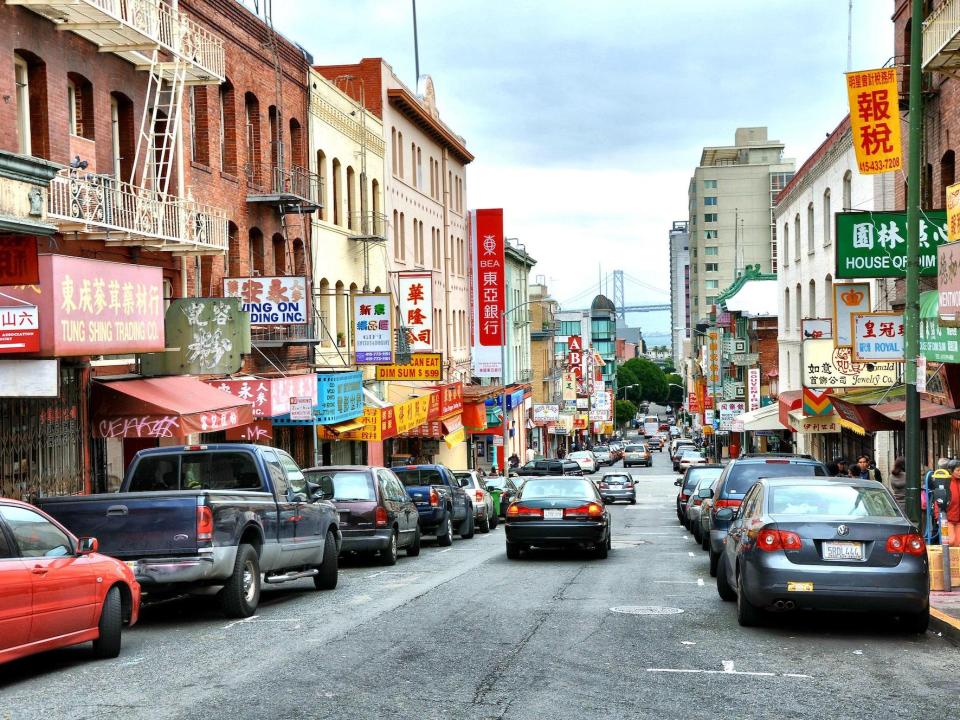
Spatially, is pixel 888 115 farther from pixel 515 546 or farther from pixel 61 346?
pixel 61 346

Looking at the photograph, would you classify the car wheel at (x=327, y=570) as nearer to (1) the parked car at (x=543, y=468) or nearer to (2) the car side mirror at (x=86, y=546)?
(2) the car side mirror at (x=86, y=546)

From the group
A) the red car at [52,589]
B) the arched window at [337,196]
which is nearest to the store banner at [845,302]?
the arched window at [337,196]

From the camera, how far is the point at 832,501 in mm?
12172

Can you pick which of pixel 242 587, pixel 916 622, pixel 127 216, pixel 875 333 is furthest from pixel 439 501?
pixel 916 622

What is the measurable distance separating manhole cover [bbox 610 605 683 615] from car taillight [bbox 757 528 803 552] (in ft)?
6.81

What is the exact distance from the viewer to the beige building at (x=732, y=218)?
148 meters

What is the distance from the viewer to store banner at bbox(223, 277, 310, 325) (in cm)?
2764

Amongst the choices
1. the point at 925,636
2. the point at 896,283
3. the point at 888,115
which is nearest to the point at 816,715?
the point at 925,636

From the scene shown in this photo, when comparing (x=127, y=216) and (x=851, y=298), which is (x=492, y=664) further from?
(x=851, y=298)

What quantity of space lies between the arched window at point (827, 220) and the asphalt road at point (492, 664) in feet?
91.8

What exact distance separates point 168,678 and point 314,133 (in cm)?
2779

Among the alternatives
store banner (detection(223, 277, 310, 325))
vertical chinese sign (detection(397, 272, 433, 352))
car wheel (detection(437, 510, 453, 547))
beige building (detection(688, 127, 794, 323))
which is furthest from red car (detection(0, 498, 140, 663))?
beige building (detection(688, 127, 794, 323))

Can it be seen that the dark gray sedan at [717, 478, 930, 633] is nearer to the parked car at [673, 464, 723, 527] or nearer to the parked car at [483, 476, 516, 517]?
the parked car at [673, 464, 723, 527]

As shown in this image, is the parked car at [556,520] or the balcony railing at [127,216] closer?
the balcony railing at [127,216]
